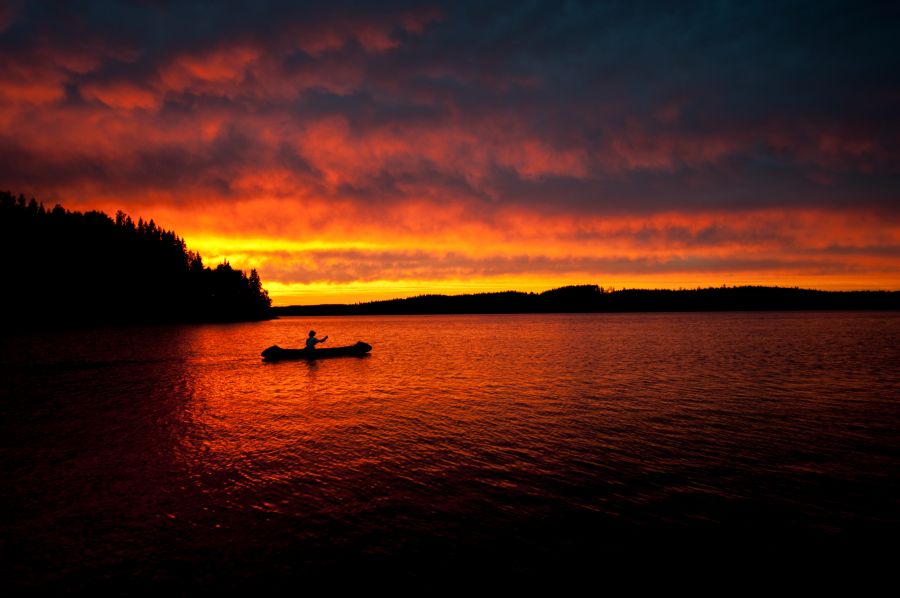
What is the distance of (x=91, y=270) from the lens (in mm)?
141875

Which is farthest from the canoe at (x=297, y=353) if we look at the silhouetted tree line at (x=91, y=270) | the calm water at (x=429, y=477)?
the silhouetted tree line at (x=91, y=270)

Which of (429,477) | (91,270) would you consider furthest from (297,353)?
(91,270)

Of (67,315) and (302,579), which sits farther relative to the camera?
(67,315)

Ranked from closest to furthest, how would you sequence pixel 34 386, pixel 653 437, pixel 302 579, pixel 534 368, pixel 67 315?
pixel 302 579 < pixel 653 437 < pixel 34 386 < pixel 534 368 < pixel 67 315

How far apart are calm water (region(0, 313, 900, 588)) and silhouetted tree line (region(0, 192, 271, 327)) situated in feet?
431

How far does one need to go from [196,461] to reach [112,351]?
54.2 meters

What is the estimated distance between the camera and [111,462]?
15258 millimetres

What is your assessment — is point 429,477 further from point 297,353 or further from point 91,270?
point 91,270

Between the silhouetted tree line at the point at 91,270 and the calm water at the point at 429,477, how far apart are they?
431 ft

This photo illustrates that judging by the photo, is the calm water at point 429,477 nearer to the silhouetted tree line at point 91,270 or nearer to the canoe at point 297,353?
the canoe at point 297,353

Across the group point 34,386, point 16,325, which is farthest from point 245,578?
point 16,325

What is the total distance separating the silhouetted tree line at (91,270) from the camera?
124 meters

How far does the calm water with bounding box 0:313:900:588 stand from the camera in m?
9.59

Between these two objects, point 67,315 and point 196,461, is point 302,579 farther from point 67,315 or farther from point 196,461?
point 67,315
